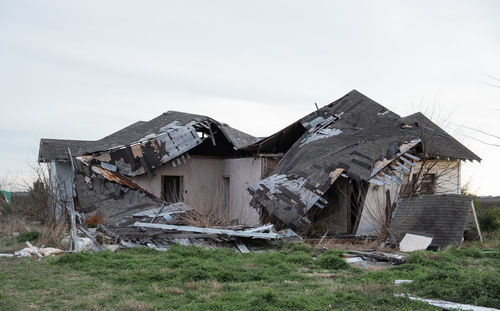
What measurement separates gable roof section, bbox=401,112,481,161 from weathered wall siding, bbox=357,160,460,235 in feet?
1.47

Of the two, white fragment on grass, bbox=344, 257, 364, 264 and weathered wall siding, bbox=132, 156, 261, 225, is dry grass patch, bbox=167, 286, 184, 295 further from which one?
weathered wall siding, bbox=132, 156, 261, 225

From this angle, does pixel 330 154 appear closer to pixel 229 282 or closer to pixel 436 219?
pixel 436 219

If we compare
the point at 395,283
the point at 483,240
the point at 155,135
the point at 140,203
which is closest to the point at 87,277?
the point at 395,283

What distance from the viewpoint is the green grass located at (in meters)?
6.89

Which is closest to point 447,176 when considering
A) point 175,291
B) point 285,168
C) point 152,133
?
point 285,168

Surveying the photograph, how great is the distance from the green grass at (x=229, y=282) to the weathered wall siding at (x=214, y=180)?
23.1 ft

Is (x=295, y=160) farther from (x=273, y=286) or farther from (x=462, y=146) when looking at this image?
(x=273, y=286)

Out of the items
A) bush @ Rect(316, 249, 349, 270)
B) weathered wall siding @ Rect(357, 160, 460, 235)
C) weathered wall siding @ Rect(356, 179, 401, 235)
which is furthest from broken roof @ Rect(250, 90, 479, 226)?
bush @ Rect(316, 249, 349, 270)

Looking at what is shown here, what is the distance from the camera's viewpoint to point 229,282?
8.63 m

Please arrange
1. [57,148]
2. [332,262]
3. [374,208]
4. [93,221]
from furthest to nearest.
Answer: [57,148] < [374,208] < [93,221] < [332,262]

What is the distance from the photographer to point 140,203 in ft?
54.6

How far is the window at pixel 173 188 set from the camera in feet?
65.3

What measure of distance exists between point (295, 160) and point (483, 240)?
6.42 metres

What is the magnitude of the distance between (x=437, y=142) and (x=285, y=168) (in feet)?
20.3
